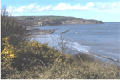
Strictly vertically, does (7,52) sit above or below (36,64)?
above

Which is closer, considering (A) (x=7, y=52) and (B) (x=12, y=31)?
(A) (x=7, y=52)

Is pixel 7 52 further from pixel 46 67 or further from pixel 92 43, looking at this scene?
pixel 92 43

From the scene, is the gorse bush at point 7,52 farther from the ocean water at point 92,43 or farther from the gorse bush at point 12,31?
the ocean water at point 92,43

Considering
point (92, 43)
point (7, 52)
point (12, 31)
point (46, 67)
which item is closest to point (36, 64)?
point (46, 67)

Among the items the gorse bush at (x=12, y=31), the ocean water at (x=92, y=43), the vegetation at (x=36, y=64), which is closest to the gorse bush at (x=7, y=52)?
the vegetation at (x=36, y=64)

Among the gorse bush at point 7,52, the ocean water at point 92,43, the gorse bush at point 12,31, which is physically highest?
the gorse bush at point 12,31

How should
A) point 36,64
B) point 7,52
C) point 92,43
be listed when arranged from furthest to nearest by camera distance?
1. point 92,43
2. point 36,64
3. point 7,52

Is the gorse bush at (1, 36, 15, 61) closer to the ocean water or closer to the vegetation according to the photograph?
the vegetation

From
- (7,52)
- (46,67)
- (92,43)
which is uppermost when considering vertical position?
(7,52)
